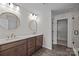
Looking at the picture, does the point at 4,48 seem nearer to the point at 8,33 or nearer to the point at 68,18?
the point at 8,33

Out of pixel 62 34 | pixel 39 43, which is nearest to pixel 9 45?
pixel 39 43

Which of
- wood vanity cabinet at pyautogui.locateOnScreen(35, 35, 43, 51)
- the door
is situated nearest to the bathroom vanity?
wood vanity cabinet at pyautogui.locateOnScreen(35, 35, 43, 51)

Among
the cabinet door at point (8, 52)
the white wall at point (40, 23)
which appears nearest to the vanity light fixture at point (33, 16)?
the white wall at point (40, 23)

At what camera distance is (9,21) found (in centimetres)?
244

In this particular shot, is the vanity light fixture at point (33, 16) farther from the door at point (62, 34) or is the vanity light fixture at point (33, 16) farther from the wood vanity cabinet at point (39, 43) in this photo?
the door at point (62, 34)

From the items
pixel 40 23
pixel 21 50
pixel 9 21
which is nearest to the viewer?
pixel 21 50

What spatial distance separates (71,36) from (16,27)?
254 cm

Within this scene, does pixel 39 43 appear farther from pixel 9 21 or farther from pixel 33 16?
pixel 9 21

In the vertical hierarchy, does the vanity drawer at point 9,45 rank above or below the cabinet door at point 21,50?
above

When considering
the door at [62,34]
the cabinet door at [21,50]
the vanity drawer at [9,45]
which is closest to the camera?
the vanity drawer at [9,45]

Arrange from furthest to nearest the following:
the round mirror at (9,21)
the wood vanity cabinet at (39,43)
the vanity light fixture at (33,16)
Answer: the wood vanity cabinet at (39,43) → the vanity light fixture at (33,16) → the round mirror at (9,21)

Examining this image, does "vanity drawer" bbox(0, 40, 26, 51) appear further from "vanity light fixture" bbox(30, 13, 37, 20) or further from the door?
the door

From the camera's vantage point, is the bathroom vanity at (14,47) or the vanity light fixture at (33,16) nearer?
the bathroom vanity at (14,47)

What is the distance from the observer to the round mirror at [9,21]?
223cm
